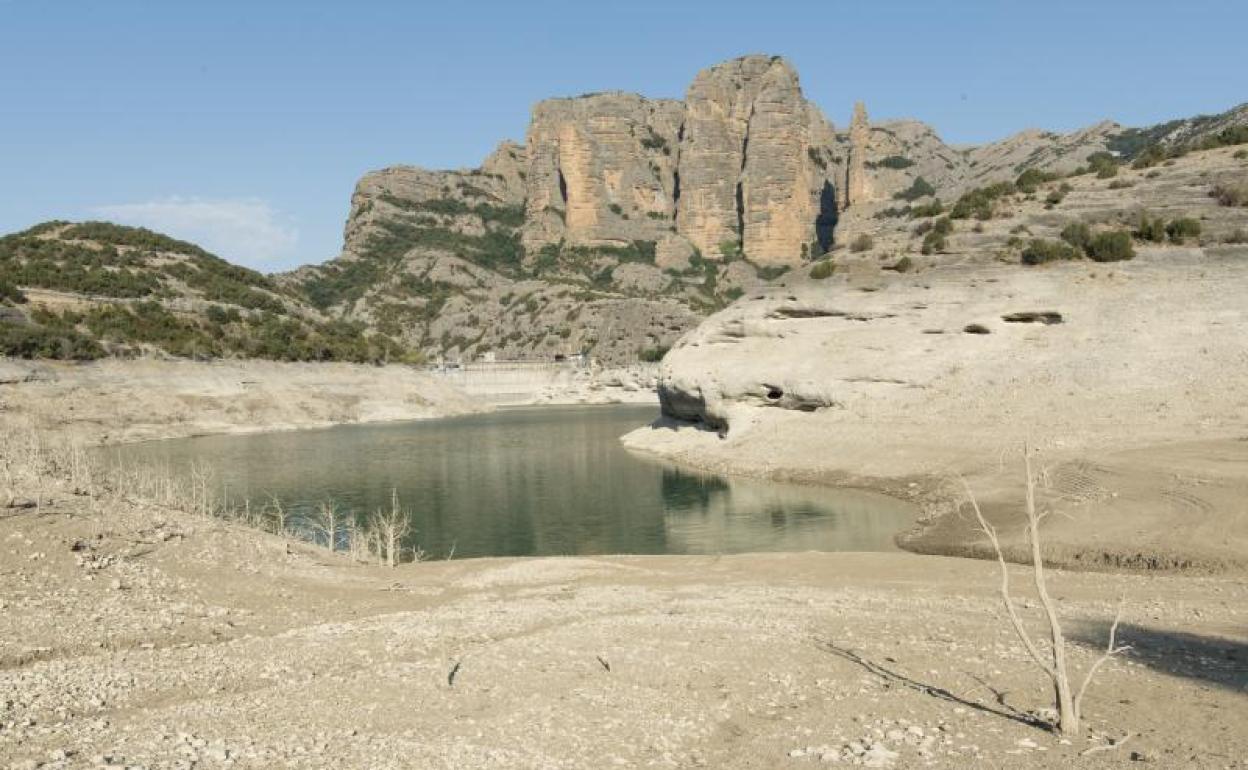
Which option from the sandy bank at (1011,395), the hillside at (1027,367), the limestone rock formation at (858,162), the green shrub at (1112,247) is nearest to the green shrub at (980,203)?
the hillside at (1027,367)

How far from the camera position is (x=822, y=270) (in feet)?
175

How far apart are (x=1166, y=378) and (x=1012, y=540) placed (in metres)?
18.4

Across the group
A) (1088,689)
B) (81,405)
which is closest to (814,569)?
(1088,689)

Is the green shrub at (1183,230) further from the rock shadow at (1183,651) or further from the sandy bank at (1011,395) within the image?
the rock shadow at (1183,651)

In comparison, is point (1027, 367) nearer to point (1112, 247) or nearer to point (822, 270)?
point (1112, 247)

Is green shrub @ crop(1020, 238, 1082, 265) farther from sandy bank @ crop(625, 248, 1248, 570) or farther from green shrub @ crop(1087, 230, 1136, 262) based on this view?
sandy bank @ crop(625, 248, 1248, 570)

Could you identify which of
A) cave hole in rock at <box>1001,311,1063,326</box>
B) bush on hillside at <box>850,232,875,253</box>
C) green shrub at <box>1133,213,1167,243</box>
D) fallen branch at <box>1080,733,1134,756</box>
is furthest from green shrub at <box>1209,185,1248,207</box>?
fallen branch at <box>1080,733,1134,756</box>

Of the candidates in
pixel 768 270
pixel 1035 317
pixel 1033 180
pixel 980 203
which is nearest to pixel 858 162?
pixel 768 270

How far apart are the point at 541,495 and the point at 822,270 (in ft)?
81.6

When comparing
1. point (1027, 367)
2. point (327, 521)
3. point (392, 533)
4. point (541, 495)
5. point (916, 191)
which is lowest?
point (541, 495)

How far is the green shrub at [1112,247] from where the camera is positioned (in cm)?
4456

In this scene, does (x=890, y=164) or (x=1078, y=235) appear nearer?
(x=1078, y=235)

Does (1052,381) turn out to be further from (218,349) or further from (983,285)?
(218,349)

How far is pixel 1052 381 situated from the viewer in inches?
1539
